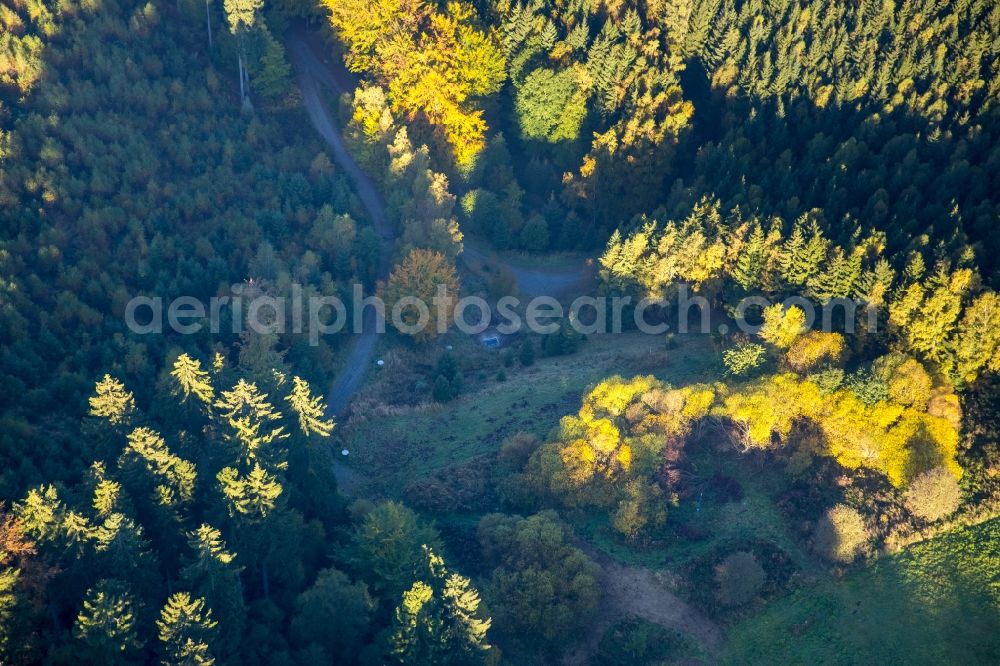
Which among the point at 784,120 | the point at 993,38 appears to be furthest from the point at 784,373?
the point at 993,38

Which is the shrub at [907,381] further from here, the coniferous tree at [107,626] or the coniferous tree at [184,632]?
the coniferous tree at [107,626]

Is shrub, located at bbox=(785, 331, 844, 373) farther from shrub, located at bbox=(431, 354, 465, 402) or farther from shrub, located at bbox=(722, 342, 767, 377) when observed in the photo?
shrub, located at bbox=(431, 354, 465, 402)

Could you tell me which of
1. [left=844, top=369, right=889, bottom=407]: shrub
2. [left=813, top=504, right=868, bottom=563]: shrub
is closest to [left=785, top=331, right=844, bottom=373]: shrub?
[left=844, top=369, right=889, bottom=407]: shrub

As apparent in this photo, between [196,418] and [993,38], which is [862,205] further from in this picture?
[196,418]

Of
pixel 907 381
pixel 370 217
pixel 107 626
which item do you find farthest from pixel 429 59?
pixel 107 626

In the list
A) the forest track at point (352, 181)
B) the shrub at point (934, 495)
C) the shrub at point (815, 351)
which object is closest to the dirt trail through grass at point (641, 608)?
the shrub at point (934, 495)

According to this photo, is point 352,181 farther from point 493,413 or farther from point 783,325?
point 783,325
